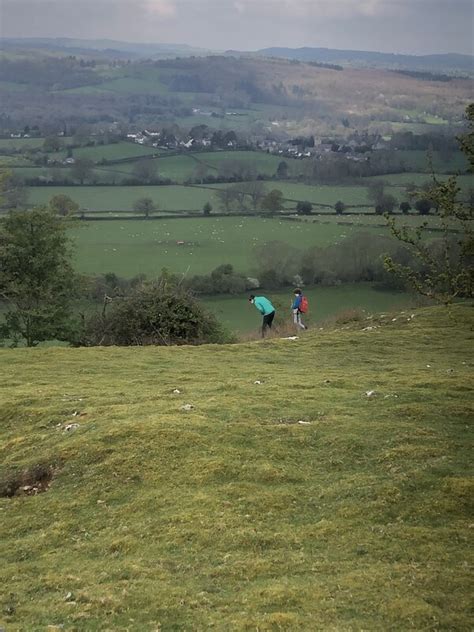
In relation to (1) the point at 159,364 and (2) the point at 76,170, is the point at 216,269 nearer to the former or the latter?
(1) the point at 159,364

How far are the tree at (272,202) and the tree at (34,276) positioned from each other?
209ft

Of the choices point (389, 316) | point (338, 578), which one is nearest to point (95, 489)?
point (338, 578)

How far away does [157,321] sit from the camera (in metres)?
32.9

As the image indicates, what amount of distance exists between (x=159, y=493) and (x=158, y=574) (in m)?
2.86

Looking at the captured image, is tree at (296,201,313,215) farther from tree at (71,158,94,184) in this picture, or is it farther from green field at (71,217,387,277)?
tree at (71,158,94,184)

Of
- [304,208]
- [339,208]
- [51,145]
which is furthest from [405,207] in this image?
[51,145]

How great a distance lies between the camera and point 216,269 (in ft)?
214

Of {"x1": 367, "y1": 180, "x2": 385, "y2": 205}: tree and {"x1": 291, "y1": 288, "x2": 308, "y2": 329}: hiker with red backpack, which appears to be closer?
{"x1": 291, "y1": 288, "x2": 308, "y2": 329}: hiker with red backpack

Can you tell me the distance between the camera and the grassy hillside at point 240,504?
9078 millimetres

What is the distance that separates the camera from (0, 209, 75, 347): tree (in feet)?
119

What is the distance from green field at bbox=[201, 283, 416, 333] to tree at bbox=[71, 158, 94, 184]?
63.0 meters

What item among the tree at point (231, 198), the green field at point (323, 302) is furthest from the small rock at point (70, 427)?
the tree at point (231, 198)

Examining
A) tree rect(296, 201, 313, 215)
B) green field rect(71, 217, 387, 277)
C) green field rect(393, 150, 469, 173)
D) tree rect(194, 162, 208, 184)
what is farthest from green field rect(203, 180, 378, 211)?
green field rect(71, 217, 387, 277)

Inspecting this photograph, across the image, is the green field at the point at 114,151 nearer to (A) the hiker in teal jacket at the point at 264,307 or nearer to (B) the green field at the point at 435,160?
(B) the green field at the point at 435,160
